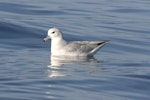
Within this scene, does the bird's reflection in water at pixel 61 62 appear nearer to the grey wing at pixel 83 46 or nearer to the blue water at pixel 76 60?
the blue water at pixel 76 60

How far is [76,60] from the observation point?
73.4 ft

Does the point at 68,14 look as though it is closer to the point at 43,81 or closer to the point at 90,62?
the point at 90,62

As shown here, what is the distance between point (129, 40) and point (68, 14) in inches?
257

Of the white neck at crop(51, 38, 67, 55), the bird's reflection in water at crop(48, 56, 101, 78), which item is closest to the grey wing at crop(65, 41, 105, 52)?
the white neck at crop(51, 38, 67, 55)

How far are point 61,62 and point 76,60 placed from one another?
2.13ft

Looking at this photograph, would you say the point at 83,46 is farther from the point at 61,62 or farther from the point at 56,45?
the point at 61,62

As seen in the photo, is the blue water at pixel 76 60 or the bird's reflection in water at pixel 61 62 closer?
the blue water at pixel 76 60

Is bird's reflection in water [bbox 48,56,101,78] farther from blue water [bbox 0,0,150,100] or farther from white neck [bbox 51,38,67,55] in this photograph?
white neck [bbox 51,38,67,55]

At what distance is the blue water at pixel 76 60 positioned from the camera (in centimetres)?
1723

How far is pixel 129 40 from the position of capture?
1051 inches

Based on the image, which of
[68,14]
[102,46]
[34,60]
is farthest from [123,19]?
[34,60]

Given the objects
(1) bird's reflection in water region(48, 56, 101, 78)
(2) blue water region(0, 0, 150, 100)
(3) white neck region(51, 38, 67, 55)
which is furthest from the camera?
(3) white neck region(51, 38, 67, 55)

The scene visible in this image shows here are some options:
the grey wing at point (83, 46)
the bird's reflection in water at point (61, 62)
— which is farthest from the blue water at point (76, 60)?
the grey wing at point (83, 46)

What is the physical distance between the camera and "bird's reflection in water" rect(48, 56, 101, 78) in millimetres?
19531
